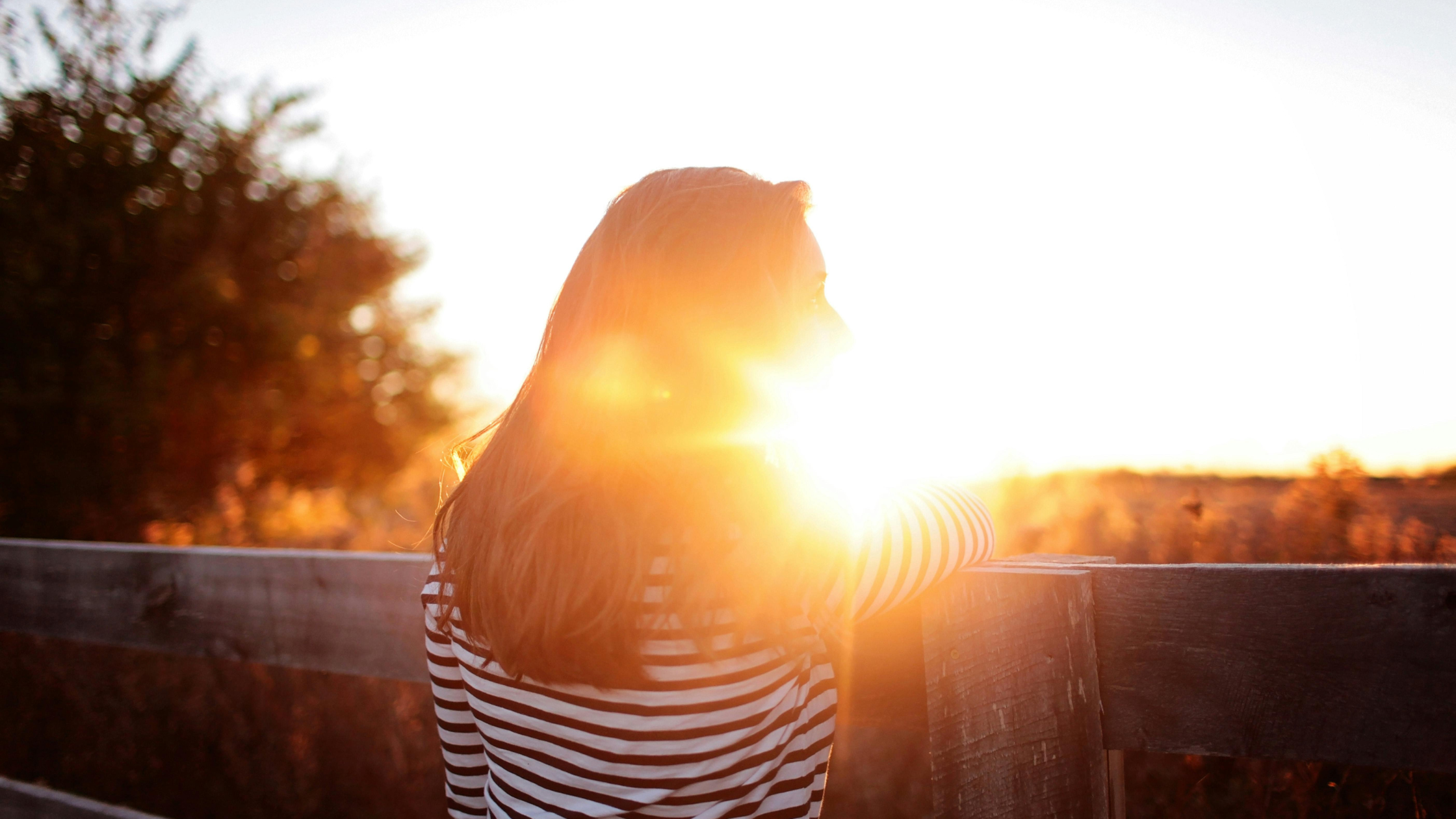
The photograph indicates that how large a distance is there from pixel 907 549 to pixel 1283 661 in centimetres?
53

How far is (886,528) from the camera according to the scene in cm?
105

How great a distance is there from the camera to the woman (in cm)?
96

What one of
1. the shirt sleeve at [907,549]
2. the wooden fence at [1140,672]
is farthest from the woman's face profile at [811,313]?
the wooden fence at [1140,672]

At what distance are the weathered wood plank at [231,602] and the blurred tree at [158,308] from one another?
4.92 metres

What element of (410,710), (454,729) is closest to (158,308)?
(410,710)

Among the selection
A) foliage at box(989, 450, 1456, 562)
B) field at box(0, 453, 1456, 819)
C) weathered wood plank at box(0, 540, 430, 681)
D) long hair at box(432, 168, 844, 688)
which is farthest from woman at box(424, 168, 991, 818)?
foliage at box(989, 450, 1456, 562)

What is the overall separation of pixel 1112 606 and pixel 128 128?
10345 mm

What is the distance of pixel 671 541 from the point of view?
38.4 inches

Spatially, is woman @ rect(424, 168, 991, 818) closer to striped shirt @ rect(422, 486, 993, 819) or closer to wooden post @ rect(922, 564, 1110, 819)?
striped shirt @ rect(422, 486, 993, 819)

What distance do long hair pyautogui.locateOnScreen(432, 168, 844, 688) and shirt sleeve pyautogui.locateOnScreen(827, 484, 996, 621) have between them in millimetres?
85

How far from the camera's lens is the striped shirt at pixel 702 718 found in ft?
3.21

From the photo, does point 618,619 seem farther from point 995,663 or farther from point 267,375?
point 267,375

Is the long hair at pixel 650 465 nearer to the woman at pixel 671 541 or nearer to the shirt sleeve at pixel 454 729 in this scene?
the woman at pixel 671 541

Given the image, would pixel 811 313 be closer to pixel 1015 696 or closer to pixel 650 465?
pixel 650 465
